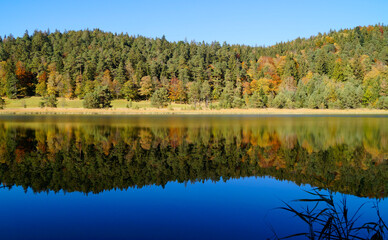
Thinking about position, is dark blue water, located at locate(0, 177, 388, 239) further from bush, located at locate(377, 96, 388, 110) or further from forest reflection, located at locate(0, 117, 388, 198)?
bush, located at locate(377, 96, 388, 110)

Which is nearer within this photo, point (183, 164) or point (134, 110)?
point (183, 164)

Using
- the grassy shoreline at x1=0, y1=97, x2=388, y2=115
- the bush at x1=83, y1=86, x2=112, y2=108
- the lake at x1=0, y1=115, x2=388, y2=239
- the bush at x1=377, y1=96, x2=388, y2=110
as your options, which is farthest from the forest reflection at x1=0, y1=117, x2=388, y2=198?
the bush at x1=377, y1=96, x2=388, y2=110

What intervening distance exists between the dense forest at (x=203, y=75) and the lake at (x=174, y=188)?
Answer: 8245cm

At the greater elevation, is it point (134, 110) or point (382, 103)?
point (382, 103)

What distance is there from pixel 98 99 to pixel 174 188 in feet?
291

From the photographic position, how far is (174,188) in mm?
11758

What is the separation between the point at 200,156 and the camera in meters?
17.9

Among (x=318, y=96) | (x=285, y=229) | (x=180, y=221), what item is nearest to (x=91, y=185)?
(x=180, y=221)

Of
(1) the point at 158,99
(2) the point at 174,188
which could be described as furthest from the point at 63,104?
(2) the point at 174,188

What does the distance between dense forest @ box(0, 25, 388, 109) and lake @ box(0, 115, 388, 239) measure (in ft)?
270

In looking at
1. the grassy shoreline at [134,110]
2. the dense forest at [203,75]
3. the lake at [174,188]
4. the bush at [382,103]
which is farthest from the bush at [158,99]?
the lake at [174,188]

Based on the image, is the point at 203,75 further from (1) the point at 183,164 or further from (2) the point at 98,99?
(1) the point at 183,164

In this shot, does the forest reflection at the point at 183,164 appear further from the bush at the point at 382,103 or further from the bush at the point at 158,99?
the bush at the point at 382,103

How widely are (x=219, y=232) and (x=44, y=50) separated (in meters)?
174
